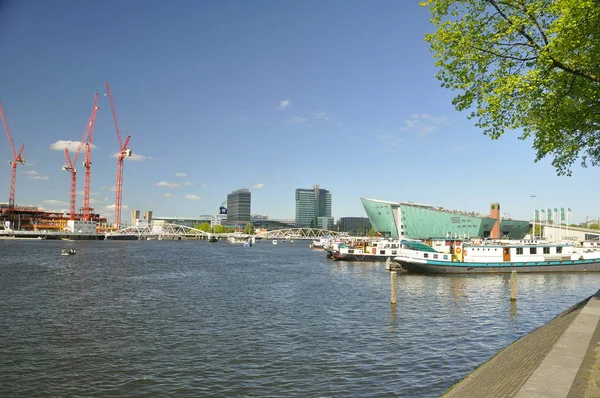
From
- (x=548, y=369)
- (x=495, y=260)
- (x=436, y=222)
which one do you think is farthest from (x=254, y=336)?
(x=436, y=222)

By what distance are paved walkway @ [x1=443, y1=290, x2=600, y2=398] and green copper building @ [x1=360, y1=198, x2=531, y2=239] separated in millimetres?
171023

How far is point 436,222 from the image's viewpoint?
18775cm

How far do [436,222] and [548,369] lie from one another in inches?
7266

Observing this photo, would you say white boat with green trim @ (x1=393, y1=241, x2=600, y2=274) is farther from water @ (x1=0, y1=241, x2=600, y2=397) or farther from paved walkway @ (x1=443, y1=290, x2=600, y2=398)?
paved walkway @ (x1=443, y1=290, x2=600, y2=398)

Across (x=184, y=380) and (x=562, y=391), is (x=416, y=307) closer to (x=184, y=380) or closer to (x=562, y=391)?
(x=184, y=380)

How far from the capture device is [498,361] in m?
16.0

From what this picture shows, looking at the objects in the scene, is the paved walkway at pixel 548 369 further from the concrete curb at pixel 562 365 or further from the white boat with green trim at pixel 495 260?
the white boat with green trim at pixel 495 260

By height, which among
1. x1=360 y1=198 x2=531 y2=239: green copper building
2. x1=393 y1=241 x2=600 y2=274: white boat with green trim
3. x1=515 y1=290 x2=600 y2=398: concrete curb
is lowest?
x1=393 y1=241 x2=600 y2=274: white boat with green trim

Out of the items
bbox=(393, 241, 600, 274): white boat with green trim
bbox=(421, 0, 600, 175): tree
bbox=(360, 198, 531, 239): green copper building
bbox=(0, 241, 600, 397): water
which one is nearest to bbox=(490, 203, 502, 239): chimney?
bbox=(360, 198, 531, 239): green copper building

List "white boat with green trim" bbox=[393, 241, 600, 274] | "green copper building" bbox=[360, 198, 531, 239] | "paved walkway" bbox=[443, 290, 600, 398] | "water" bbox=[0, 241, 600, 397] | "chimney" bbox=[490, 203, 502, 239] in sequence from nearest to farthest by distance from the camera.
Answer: "paved walkway" bbox=[443, 290, 600, 398] → "water" bbox=[0, 241, 600, 397] → "white boat with green trim" bbox=[393, 241, 600, 274] → "green copper building" bbox=[360, 198, 531, 239] → "chimney" bbox=[490, 203, 502, 239]

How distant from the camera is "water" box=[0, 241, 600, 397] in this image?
58.0 ft

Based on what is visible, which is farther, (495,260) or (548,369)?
(495,260)

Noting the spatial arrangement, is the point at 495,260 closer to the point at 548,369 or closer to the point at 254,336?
the point at 254,336

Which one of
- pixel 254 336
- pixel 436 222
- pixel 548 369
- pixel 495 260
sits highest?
pixel 436 222
